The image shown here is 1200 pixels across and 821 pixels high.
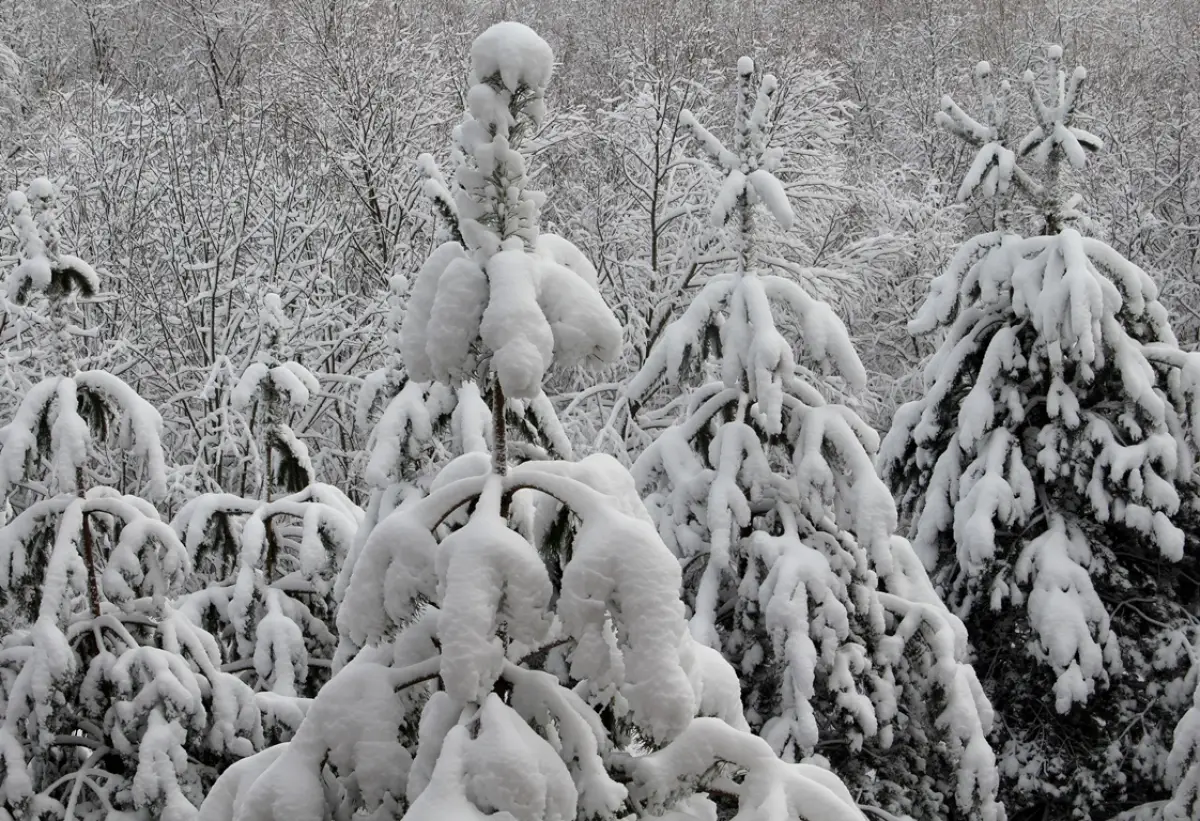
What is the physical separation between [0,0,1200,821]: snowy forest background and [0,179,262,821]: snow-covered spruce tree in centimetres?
2

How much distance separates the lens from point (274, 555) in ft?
19.0

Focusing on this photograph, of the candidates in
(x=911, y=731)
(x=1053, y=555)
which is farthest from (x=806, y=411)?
(x=1053, y=555)

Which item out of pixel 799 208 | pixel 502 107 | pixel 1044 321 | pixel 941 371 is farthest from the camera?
pixel 799 208

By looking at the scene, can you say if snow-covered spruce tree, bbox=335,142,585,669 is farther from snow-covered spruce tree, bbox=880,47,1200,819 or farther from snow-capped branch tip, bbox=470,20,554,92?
snow-covered spruce tree, bbox=880,47,1200,819

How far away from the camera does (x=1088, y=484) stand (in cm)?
862

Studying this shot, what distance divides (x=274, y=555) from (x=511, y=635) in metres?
3.69

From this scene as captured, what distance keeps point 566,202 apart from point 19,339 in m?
11.2

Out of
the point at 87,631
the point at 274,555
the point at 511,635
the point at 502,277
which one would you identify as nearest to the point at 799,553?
the point at 274,555

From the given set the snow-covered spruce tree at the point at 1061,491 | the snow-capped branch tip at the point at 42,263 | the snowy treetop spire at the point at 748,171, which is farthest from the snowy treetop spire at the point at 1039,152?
the snow-capped branch tip at the point at 42,263

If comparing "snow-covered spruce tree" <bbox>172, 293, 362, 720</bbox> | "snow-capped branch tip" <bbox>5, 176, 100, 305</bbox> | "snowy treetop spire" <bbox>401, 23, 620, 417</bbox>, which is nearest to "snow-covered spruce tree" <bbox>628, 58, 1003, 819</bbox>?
"snow-covered spruce tree" <bbox>172, 293, 362, 720</bbox>

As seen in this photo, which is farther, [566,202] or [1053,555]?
[566,202]

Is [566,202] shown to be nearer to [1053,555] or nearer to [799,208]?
[799,208]

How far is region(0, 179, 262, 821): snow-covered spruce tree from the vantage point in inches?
176

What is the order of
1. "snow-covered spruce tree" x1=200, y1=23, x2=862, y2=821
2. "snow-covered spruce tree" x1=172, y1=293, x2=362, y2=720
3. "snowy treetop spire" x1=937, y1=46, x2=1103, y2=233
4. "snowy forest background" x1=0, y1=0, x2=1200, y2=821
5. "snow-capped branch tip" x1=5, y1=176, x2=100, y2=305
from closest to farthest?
"snow-covered spruce tree" x1=200, y1=23, x2=862, y2=821 < "snowy forest background" x1=0, y1=0, x2=1200, y2=821 < "snow-capped branch tip" x1=5, y1=176, x2=100, y2=305 < "snow-covered spruce tree" x1=172, y1=293, x2=362, y2=720 < "snowy treetop spire" x1=937, y1=46, x2=1103, y2=233
